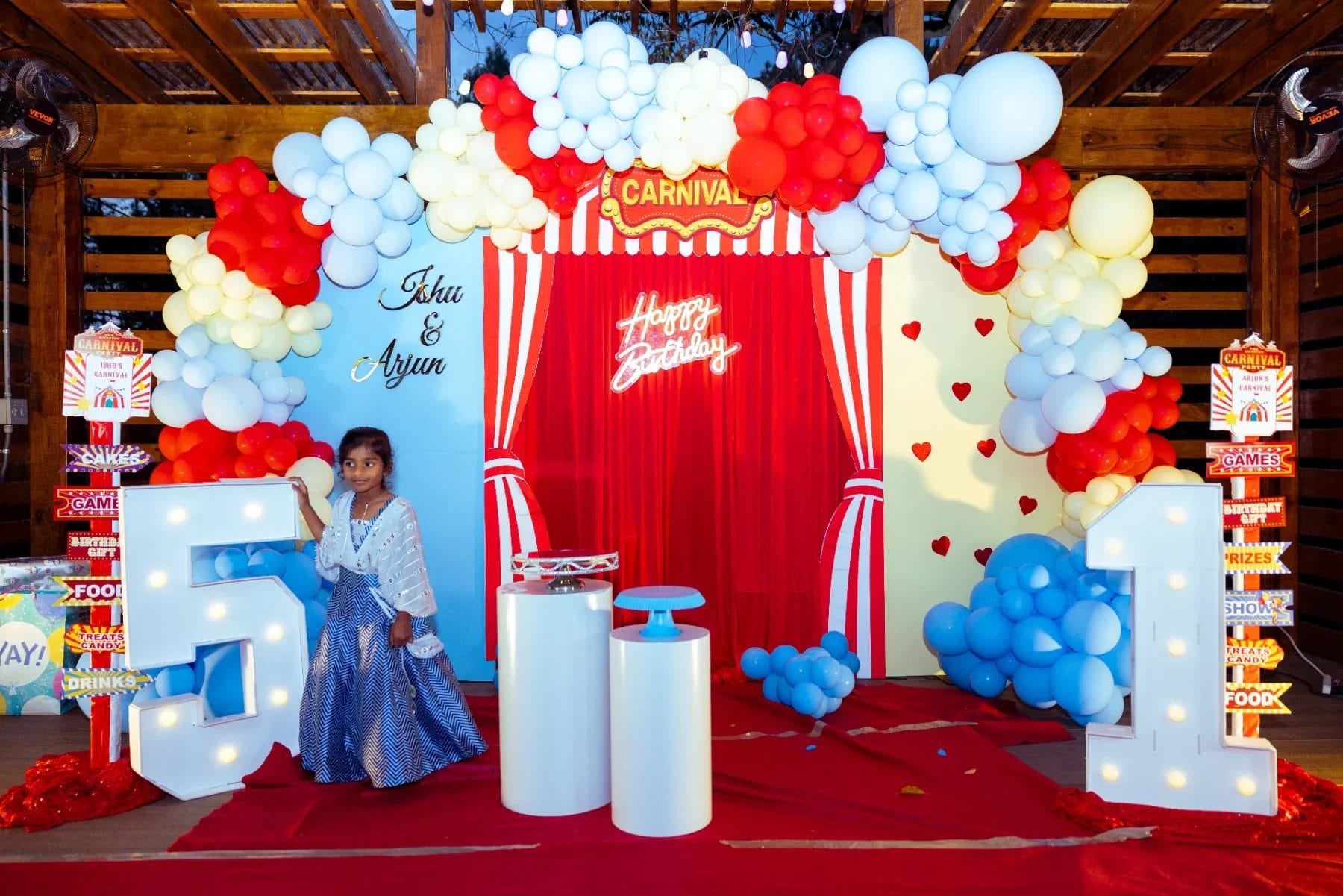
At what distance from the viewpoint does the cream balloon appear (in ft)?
14.3

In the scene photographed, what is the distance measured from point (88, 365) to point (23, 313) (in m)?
2.33

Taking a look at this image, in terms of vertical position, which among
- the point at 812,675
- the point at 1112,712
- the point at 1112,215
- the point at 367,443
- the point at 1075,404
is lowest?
the point at 1112,712

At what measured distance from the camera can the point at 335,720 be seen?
3.56m

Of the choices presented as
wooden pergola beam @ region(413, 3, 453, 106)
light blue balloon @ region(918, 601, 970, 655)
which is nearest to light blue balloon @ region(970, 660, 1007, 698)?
light blue balloon @ region(918, 601, 970, 655)

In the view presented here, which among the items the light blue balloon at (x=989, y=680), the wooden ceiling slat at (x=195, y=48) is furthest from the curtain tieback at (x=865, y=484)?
the wooden ceiling slat at (x=195, y=48)

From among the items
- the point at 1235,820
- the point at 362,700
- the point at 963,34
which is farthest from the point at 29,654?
the point at 963,34

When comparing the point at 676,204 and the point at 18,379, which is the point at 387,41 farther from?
the point at 18,379

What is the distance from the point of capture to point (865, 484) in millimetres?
5094

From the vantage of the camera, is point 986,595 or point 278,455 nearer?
point 278,455

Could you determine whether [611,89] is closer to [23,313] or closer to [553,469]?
[553,469]

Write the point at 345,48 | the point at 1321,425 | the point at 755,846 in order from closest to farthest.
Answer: the point at 755,846
the point at 345,48
the point at 1321,425

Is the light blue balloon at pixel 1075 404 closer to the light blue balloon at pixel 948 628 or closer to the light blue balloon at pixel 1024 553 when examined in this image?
the light blue balloon at pixel 1024 553

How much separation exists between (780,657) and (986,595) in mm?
1011

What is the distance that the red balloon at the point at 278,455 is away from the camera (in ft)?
14.4
